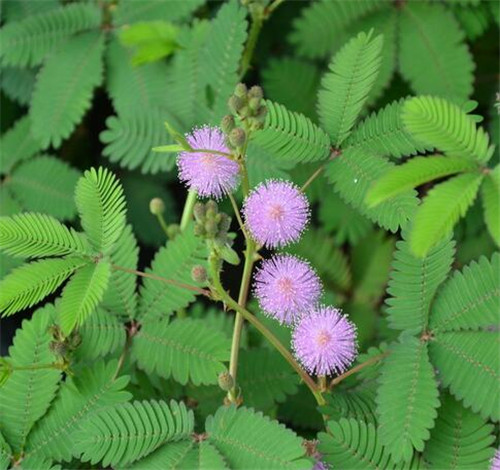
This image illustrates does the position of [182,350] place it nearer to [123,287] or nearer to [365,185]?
[123,287]

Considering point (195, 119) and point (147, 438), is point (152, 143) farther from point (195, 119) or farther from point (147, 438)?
point (147, 438)

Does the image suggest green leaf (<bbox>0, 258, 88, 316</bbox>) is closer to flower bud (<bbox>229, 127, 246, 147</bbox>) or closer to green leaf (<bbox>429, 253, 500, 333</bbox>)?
flower bud (<bbox>229, 127, 246, 147</bbox>)

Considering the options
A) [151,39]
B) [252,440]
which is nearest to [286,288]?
[252,440]

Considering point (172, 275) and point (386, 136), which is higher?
point (386, 136)

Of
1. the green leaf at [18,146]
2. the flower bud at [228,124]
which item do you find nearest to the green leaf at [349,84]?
the flower bud at [228,124]

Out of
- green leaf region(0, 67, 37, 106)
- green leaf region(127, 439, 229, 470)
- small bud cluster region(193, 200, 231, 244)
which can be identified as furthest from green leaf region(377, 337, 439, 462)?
green leaf region(0, 67, 37, 106)

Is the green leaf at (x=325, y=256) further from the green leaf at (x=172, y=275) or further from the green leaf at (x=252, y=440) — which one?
the green leaf at (x=252, y=440)
